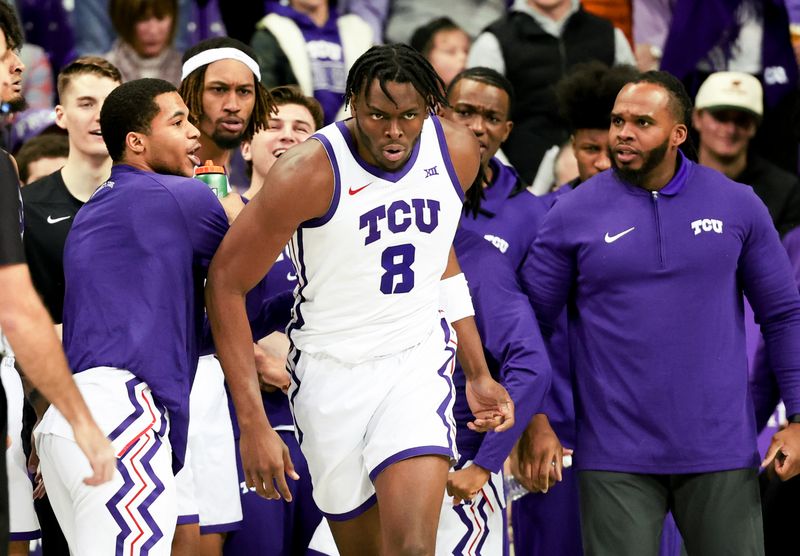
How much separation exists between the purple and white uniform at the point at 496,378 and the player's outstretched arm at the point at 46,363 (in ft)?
6.72

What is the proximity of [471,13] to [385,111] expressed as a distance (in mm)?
4630

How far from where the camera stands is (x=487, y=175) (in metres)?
5.97

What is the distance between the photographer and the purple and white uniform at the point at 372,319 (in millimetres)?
4637

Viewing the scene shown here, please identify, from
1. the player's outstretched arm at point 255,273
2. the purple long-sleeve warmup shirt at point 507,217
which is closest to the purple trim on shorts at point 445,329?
the player's outstretched arm at point 255,273

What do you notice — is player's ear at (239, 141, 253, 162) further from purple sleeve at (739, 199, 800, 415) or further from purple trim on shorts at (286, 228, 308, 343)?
purple sleeve at (739, 199, 800, 415)

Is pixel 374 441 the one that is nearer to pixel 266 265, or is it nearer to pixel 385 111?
pixel 266 265

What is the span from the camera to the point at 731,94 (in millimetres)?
7852

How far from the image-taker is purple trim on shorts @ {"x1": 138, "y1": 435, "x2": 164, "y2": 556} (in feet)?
14.4

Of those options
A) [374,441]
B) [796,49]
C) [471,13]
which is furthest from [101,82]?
[796,49]

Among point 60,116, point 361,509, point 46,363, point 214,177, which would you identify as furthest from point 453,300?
point 60,116

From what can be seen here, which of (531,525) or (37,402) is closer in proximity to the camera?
(37,402)

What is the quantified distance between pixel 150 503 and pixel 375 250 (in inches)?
42.1

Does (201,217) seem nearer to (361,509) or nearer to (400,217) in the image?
(400,217)

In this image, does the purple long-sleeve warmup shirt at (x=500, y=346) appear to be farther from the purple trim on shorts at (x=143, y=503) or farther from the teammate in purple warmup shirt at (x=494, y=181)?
the purple trim on shorts at (x=143, y=503)
